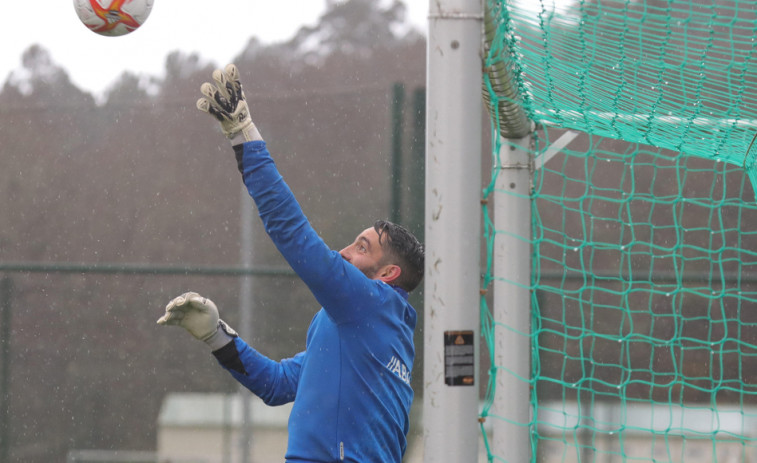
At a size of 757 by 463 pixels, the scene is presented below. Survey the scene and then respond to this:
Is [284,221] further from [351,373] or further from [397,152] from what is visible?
[397,152]

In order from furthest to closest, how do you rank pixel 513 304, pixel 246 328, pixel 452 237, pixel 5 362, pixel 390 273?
pixel 246 328
pixel 5 362
pixel 513 304
pixel 390 273
pixel 452 237

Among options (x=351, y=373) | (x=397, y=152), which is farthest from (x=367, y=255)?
(x=397, y=152)

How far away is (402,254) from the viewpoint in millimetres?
2992

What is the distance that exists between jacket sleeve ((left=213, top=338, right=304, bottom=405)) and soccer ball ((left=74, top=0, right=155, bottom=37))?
146 centimetres

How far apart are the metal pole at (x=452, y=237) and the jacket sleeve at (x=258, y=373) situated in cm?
118

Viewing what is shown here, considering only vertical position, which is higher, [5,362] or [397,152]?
[397,152]

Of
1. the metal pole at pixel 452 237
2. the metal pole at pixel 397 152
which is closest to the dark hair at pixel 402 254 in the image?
the metal pole at pixel 452 237

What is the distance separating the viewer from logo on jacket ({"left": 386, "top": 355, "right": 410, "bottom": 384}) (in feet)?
9.20

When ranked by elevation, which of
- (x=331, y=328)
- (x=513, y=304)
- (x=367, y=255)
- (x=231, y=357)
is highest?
(x=367, y=255)

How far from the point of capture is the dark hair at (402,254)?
9.79 feet

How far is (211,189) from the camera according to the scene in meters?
9.81

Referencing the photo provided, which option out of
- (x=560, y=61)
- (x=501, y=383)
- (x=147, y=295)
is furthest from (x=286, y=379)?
(x=147, y=295)

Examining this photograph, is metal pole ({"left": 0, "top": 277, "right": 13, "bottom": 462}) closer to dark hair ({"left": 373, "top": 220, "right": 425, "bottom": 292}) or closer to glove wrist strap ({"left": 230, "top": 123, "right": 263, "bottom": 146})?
dark hair ({"left": 373, "top": 220, "right": 425, "bottom": 292})

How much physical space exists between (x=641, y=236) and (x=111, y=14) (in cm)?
515
